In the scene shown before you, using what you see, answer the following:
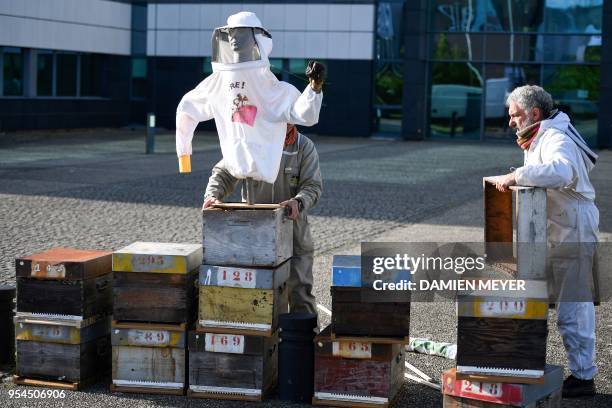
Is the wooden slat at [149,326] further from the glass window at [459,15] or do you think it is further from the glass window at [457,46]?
the glass window at [459,15]

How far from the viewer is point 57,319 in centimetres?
631

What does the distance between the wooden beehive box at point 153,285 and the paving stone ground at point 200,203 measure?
51cm

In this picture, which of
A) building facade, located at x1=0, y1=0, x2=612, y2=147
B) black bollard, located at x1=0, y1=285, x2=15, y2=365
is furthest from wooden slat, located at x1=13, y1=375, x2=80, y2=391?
building facade, located at x1=0, y1=0, x2=612, y2=147

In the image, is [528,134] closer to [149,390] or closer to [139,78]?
[149,390]

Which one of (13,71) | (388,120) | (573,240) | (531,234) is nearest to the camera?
(531,234)

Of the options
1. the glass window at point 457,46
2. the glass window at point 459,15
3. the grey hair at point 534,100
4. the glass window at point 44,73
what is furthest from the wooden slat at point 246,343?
the glass window at point 459,15

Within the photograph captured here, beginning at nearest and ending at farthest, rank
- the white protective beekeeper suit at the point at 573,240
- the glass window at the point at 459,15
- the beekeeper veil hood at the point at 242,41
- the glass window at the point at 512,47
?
1. the white protective beekeeper suit at the point at 573,240
2. the beekeeper veil hood at the point at 242,41
3. the glass window at the point at 512,47
4. the glass window at the point at 459,15

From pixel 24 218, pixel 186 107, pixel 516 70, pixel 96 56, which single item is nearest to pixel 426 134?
pixel 516 70

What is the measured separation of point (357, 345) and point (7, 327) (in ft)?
8.01

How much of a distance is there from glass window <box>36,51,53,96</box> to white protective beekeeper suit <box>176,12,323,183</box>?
27194 millimetres

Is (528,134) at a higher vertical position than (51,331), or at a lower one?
higher

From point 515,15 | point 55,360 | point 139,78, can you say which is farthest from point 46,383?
point 139,78

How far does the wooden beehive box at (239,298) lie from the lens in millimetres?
6117

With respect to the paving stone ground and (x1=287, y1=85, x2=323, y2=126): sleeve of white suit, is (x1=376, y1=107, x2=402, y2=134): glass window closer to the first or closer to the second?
the paving stone ground
